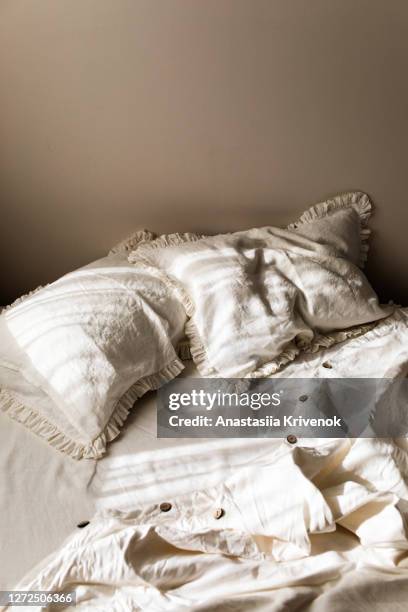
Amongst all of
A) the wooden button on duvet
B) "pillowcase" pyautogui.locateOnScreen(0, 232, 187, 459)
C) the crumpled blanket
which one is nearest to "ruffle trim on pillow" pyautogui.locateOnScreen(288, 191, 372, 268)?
"pillowcase" pyautogui.locateOnScreen(0, 232, 187, 459)

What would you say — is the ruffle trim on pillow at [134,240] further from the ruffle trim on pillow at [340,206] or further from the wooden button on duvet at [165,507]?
the wooden button on duvet at [165,507]

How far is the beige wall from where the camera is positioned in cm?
142

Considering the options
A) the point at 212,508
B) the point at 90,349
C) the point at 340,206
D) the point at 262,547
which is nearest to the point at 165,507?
the point at 212,508

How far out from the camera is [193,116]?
5.04 feet

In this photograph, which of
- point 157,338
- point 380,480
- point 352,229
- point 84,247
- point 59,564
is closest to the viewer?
point 59,564

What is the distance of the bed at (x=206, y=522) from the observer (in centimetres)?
91

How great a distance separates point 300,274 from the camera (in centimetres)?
146

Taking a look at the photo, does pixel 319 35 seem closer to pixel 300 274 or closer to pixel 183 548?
pixel 300 274

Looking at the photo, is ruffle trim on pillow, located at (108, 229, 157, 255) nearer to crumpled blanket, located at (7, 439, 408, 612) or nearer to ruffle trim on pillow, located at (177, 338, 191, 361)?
ruffle trim on pillow, located at (177, 338, 191, 361)

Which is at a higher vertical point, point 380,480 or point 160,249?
point 160,249

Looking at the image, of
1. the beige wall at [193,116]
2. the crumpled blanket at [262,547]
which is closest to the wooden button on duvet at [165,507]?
the crumpled blanket at [262,547]

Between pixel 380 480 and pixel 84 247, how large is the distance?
3.52 feet

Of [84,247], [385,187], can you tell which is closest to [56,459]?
[84,247]

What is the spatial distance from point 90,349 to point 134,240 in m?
0.48
